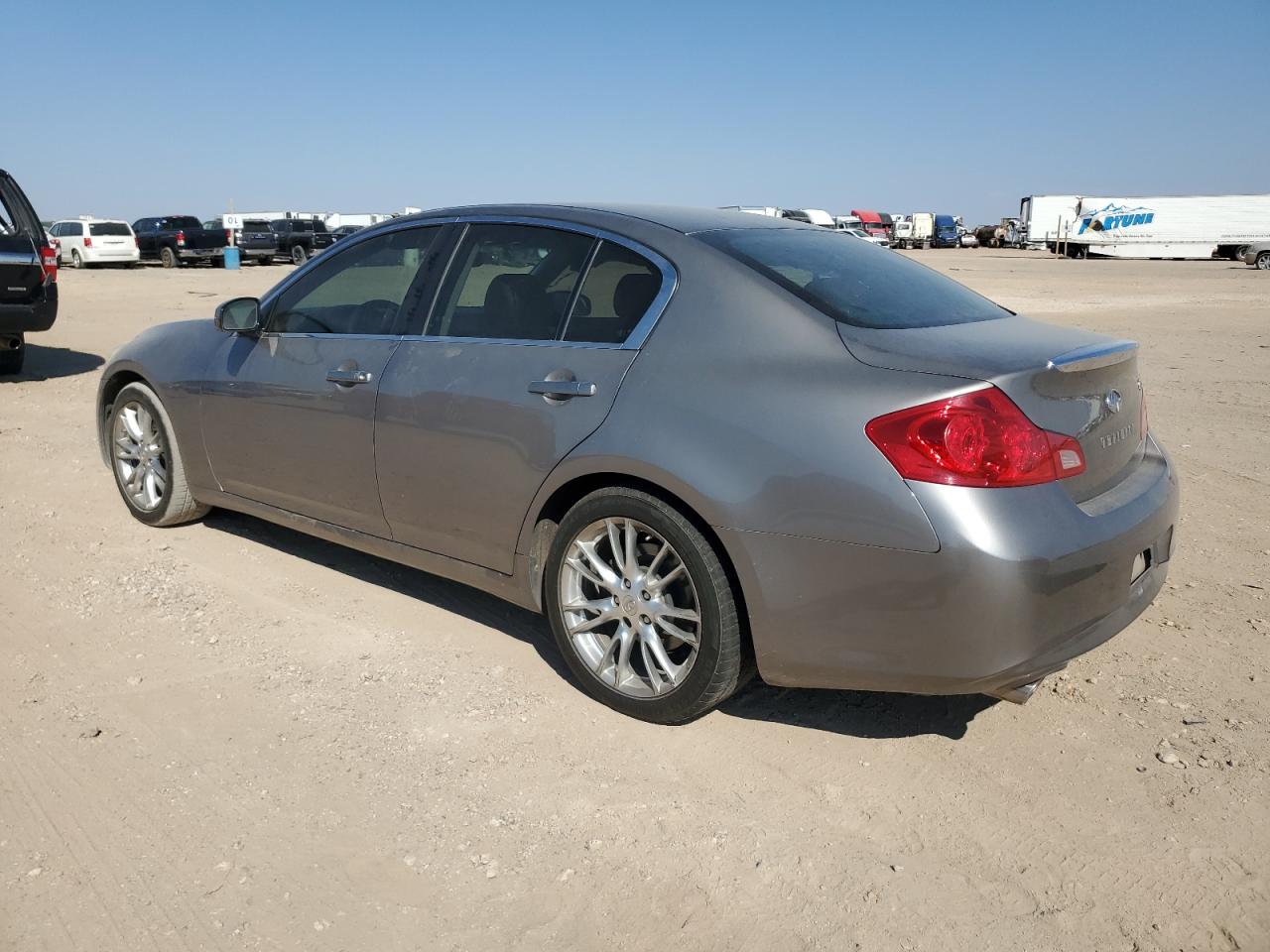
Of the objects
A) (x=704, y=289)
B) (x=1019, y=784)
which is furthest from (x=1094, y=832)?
(x=704, y=289)

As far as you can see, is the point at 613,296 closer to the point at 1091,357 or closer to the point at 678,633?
the point at 678,633

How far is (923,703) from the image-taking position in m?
3.63

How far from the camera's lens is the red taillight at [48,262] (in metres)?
9.92

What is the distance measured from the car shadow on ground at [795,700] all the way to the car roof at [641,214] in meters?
1.57

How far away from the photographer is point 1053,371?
9.73ft

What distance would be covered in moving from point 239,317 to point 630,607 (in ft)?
7.77

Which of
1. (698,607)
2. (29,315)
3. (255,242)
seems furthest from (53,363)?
(255,242)

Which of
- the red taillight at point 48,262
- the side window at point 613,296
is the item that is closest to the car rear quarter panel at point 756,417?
the side window at point 613,296

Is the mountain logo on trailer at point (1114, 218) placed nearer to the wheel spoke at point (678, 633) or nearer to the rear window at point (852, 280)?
the rear window at point (852, 280)

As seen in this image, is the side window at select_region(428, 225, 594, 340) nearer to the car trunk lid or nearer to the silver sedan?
the silver sedan

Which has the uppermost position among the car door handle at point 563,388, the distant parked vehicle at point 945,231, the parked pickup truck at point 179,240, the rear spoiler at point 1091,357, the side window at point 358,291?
the side window at point 358,291

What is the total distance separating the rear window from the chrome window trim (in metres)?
0.20

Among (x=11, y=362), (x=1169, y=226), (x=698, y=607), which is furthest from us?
(x=1169, y=226)

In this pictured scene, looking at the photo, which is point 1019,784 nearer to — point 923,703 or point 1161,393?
point 923,703
